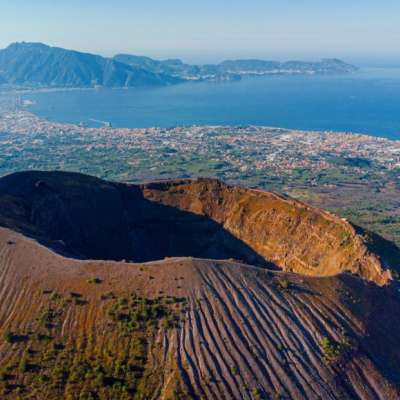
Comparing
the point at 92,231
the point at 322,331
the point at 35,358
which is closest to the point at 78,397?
the point at 35,358

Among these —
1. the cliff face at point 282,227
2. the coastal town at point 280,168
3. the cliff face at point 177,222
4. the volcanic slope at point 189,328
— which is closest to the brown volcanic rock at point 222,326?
the volcanic slope at point 189,328

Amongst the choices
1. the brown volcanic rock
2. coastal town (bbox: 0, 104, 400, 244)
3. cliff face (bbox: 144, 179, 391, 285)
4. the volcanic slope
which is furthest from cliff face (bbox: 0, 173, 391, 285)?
coastal town (bbox: 0, 104, 400, 244)

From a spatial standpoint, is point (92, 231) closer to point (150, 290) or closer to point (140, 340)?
point (150, 290)

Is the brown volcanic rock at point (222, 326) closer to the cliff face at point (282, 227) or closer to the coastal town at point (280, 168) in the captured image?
the cliff face at point (282, 227)

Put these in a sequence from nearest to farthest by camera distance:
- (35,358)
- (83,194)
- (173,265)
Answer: (35,358) → (173,265) → (83,194)

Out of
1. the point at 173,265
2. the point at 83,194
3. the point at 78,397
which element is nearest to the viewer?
the point at 78,397

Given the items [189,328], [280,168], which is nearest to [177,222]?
[189,328]

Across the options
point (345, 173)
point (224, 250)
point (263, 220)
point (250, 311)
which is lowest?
point (345, 173)
